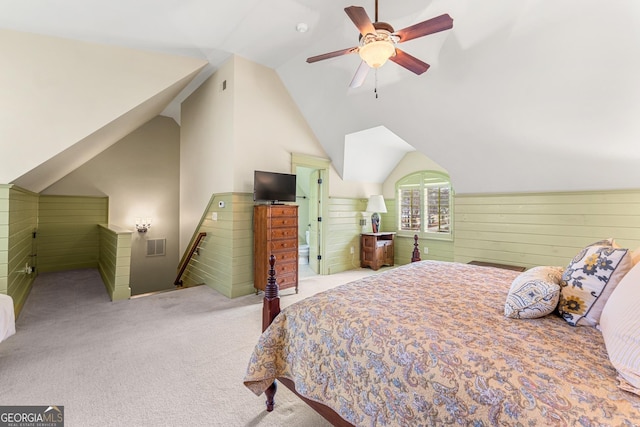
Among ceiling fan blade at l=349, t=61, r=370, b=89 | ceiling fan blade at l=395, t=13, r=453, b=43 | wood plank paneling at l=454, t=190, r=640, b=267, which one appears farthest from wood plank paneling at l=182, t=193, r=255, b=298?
wood plank paneling at l=454, t=190, r=640, b=267

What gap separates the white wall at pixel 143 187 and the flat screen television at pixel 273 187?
3.30 meters

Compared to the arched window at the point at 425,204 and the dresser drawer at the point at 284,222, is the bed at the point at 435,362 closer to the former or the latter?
the dresser drawer at the point at 284,222

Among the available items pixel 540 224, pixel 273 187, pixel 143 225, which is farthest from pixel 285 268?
pixel 143 225

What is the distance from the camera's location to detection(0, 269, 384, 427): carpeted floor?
1.78m

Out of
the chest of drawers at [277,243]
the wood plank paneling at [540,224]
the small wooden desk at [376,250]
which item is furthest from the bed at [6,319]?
the wood plank paneling at [540,224]

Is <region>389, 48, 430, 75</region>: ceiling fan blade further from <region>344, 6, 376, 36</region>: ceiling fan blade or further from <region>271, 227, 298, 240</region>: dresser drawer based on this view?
<region>271, 227, 298, 240</region>: dresser drawer

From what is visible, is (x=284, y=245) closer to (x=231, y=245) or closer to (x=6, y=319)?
(x=231, y=245)

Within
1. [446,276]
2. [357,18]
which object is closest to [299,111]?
[357,18]

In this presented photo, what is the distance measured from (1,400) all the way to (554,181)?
5.45 metres

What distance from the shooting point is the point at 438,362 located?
1.09 meters

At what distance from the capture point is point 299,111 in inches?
192

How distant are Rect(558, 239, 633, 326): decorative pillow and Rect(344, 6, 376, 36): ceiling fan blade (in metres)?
Answer: 1.91

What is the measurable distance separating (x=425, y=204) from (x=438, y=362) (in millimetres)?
5094

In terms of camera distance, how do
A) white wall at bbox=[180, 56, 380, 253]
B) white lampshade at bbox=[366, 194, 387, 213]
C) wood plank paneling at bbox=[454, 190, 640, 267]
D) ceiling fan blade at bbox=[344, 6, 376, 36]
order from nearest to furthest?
ceiling fan blade at bbox=[344, 6, 376, 36]
wood plank paneling at bbox=[454, 190, 640, 267]
white wall at bbox=[180, 56, 380, 253]
white lampshade at bbox=[366, 194, 387, 213]
